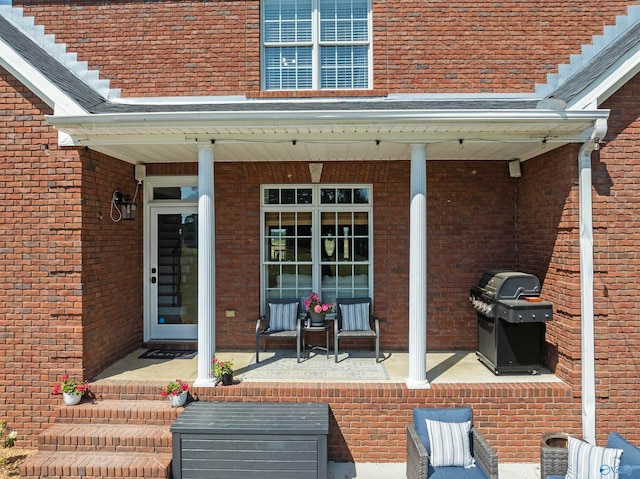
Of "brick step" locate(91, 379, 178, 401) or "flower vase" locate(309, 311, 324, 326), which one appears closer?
"brick step" locate(91, 379, 178, 401)

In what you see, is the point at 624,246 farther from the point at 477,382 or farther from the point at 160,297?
the point at 160,297

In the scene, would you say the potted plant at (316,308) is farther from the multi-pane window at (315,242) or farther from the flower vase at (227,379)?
the flower vase at (227,379)

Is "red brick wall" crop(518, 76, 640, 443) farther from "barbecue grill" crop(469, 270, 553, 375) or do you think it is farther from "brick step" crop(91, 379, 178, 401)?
"brick step" crop(91, 379, 178, 401)

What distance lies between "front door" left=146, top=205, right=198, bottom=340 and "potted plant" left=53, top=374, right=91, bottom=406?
1852mm

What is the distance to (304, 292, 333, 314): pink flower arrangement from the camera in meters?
5.91

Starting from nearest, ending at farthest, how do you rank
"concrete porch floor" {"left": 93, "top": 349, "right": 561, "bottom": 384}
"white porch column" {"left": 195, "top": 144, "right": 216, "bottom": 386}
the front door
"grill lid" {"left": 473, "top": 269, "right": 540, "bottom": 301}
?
"white porch column" {"left": 195, "top": 144, "right": 216, "bottom": 386} < "concrete porch floor" {"left": 93, "top": 349, "right": 561, "bottom": 384} < "grill lid" {"left": 473, "top": 269, "right": 540, "bottom": 301} < the front door

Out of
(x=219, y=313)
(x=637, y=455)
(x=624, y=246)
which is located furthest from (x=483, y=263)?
(x=219, y=313)

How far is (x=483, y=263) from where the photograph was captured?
630cm

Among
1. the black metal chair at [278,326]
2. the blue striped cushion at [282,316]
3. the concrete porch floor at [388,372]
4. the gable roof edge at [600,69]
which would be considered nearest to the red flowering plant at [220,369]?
the concrete porch floor at [388,372]

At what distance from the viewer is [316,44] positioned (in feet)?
20.9

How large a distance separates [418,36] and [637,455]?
19.7ft

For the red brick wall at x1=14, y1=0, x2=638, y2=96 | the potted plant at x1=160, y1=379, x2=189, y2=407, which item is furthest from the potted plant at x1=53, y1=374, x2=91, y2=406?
the red brick wall at x1=14, y1=0, x2=638, y2=96

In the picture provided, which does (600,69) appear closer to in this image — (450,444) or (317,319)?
(450,444)

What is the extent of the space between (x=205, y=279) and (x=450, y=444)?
3.32 m
